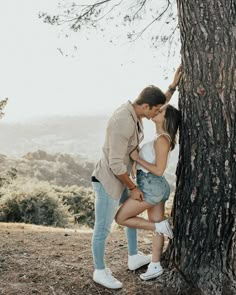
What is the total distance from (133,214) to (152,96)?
3.29ft

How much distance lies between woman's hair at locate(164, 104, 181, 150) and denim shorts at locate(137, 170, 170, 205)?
29cm

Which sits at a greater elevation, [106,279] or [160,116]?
[160,116]

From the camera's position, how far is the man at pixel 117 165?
416cm

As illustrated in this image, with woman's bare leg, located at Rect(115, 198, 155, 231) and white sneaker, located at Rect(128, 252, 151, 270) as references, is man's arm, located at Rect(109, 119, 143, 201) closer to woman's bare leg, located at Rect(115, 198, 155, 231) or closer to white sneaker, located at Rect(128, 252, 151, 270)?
woman's bare leg, located at Rect(115, 198, 155, 231)

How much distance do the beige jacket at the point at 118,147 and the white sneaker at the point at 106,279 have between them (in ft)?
2.26

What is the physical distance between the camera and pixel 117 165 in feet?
13.6

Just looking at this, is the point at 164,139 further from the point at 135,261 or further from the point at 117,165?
the point at 135,261

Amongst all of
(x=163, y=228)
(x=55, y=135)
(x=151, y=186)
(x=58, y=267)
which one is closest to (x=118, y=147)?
(x=151, y=186)

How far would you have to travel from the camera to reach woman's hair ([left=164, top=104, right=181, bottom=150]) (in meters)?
4.34

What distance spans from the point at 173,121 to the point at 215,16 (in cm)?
88

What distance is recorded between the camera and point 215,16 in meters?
4.21

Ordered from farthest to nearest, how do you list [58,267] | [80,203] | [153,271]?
[80,203] < [58,267] < [153,271]

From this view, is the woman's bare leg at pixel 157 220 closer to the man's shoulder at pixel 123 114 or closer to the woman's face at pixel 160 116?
the woman's face at pixel 160 116

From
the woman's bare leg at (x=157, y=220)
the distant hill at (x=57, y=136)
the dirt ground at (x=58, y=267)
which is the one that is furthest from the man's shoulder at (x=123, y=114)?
the distant hill at (x=57, y=136)
